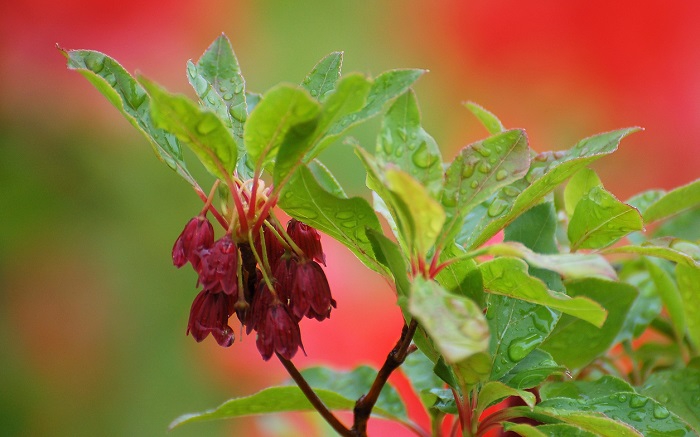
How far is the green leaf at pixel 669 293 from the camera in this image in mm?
635

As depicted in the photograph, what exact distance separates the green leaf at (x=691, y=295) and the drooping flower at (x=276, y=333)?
324 millimetres

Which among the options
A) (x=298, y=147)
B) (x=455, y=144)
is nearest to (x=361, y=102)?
(x=298, y=147)

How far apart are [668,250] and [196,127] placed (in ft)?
0.88

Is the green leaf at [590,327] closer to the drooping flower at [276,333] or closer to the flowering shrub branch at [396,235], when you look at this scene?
the flowering shrub branch at [396,235]

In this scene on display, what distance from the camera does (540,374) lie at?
0.47 metres

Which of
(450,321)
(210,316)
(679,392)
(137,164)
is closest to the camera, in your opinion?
(450,321)

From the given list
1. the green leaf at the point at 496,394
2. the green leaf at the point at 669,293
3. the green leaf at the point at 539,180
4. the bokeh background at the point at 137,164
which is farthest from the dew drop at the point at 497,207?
the bokeh background at the point at 137,164

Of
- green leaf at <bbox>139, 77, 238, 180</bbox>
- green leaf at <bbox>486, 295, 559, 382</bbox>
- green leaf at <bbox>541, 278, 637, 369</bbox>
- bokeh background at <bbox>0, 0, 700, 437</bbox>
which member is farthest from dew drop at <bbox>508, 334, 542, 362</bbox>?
bokeh background at <bbox>0, 0, 700, 437</bbox>

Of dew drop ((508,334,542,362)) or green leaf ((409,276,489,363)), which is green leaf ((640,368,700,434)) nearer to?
dew drop ((508,334,542,362))

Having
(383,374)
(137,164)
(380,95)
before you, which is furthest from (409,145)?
(137,164)

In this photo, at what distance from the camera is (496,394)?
0.46 meters

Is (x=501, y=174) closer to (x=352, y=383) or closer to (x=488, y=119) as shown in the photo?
(x=488, y=119)

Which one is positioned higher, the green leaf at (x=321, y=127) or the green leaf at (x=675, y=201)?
the green leaf at (x=321, y=127)

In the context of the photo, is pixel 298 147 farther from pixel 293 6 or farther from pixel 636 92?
pixel 293 6
